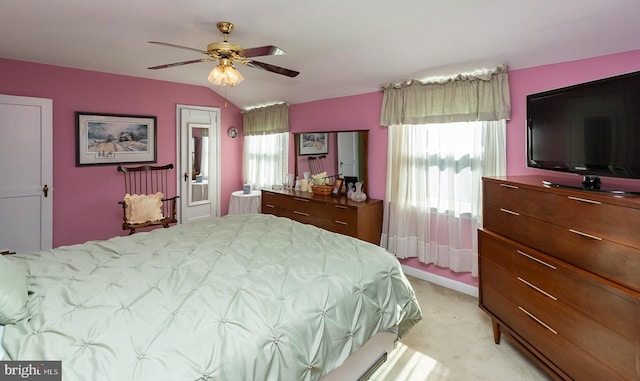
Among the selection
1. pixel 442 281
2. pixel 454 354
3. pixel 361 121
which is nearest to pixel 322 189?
pixel 361 121

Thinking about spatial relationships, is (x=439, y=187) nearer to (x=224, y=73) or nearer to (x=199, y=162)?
(x=224, y=73)

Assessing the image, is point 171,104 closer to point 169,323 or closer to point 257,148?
point 257,148

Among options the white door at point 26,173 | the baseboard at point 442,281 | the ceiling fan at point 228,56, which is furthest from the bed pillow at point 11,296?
the baseboard at point 442,281

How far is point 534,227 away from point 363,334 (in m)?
1.27

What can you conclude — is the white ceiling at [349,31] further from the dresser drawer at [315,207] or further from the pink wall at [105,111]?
the dresser drawer at [315,207]

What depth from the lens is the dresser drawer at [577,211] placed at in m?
1.43

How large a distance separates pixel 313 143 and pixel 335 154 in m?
0.49

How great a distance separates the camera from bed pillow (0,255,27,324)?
45.5 inches

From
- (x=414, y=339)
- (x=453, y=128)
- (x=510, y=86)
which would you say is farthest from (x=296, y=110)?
(x=414, y=339)

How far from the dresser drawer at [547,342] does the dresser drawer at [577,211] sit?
23.4 inches

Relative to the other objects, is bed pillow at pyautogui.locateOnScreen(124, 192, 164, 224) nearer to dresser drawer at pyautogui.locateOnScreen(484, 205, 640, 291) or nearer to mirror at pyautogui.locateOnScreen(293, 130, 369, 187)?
mirror at pyautogui.locateOnScreen(293, 130, 369, 187)

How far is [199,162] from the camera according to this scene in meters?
4.98

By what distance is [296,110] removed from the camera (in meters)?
4.78

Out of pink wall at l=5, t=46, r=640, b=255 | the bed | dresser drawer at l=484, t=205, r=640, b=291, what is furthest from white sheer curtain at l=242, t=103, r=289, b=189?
dresser drawer at l=484, t=205, r=640, b=291
